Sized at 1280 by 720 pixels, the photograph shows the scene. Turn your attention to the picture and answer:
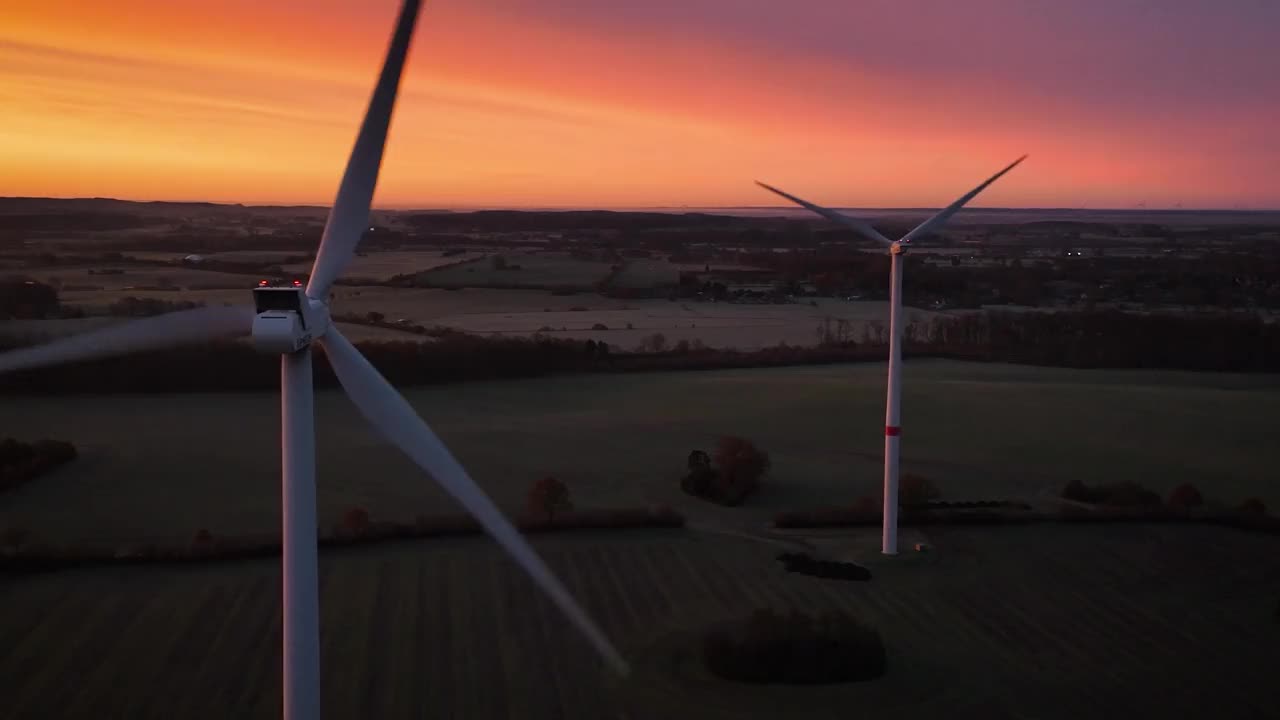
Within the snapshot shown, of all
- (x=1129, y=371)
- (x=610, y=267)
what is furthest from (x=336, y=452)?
(x=610, y=267)

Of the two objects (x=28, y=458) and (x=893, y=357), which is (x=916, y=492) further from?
(x=28, y=458)

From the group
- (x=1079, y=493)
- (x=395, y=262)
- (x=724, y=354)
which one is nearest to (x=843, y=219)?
(x=1079, y=493)

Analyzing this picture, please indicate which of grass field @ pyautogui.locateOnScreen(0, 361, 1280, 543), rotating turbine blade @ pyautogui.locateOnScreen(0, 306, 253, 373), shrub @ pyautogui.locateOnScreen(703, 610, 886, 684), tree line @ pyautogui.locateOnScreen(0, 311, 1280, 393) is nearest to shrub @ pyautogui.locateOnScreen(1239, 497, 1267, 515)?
grass field @ pyautogui.locateOnScreen(0, 361, 1280, 543)

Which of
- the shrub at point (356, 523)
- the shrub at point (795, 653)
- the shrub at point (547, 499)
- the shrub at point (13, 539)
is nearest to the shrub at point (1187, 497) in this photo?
the shrub at point (795, 653)

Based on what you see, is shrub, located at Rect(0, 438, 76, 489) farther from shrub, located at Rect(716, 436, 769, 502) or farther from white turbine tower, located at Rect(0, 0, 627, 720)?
white turbine tower, located at Rect(0, 0, 627, 720)

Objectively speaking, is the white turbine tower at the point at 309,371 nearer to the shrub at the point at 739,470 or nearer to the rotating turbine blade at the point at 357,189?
the rotating turbine blade at the point at 357,189
